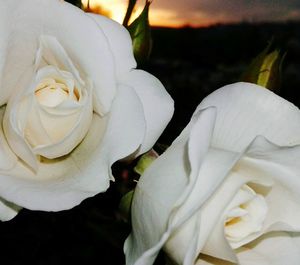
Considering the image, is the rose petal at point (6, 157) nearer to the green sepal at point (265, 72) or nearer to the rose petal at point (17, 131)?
the rose petal at point (17, 131)

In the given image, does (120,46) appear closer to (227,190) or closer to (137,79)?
(137,79)

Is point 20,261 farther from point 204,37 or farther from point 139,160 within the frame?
point 204,37

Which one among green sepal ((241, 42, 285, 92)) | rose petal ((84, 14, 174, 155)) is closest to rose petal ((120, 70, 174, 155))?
rose petal ((84, 14, 174, 155))

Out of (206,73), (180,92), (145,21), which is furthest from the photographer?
(206,73)

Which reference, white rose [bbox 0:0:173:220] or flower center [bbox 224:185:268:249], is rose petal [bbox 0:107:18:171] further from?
flower center [bbox 224:185:268:249]

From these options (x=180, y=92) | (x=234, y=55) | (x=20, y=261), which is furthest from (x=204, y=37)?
(x=20, y=261)

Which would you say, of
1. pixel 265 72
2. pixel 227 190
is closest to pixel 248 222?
pixel 227 190
